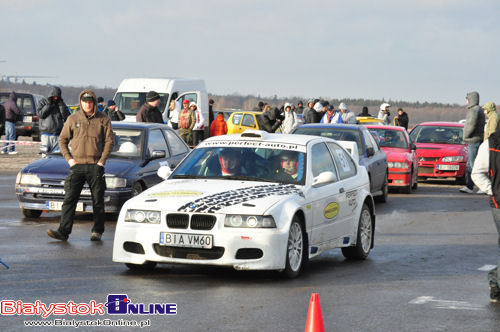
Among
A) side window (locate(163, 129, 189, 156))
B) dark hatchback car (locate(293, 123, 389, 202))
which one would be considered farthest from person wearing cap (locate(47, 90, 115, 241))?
dark hatchback car (locate(293, 123, 389, 202))

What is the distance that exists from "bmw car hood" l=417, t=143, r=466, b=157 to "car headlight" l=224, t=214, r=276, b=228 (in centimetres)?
1666

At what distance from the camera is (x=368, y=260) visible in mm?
12180

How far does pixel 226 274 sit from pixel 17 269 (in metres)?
2.18

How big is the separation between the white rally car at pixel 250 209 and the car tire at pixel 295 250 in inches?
0.4

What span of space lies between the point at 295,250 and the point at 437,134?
1775 centimetres

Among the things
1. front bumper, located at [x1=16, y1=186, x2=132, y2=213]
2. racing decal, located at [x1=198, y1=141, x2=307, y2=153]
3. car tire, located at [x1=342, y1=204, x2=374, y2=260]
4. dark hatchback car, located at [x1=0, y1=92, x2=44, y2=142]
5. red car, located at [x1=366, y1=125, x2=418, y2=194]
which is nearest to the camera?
racing decal, located at [x1=198, y1=141, x2=307, y2=153]

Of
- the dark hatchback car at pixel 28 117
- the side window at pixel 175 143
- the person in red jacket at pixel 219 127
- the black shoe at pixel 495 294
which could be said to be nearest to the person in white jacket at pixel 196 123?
the person in red jacket at pixel 219 127

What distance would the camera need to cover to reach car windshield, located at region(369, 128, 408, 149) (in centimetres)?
2394

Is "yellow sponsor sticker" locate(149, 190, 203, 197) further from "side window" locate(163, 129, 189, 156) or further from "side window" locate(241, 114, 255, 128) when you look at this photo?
"side window" locate(241, 114, 255, 128)

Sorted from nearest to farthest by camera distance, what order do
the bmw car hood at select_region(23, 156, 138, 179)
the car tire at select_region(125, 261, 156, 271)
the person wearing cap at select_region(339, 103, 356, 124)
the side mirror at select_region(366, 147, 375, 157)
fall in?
1. the car tire at select_region(125, 261, 156, 271)
2. the bmw car hood at select_region(23, 156, 138, 179)
3. the side mirror at select_region(366, 147, 375, 157)
4. the person wearing cap at select_region(339, 103, 356, 124)

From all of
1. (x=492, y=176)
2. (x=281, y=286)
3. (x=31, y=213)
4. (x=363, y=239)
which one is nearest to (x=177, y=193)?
(x=281, y=286)

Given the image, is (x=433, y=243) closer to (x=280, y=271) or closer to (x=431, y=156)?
(x=280, y=271)

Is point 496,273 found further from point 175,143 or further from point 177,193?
point 175,143

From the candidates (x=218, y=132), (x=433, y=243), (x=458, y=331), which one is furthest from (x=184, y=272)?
(x=218, y=132)
